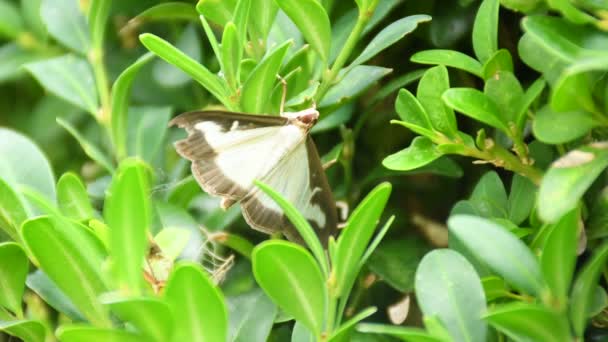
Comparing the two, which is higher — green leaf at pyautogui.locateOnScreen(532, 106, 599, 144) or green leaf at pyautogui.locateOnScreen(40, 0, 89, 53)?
green leaf at pyautogui.locateOnScreen(40, 0, 89, 53)

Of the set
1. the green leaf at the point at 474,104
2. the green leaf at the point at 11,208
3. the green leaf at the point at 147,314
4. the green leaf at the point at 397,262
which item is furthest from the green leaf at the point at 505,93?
the green leaf at the point at 11,208

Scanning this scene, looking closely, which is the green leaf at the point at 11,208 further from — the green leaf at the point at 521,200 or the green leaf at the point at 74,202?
the green leaf at the point at 521,200

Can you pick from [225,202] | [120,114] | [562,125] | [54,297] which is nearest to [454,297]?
[562,125]

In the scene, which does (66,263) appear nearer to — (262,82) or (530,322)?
(262,82)

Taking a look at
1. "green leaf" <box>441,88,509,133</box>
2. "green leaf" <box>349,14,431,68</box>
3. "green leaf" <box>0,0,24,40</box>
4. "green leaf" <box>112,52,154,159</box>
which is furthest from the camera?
"green leaf" <box>0,0,24,40</box>

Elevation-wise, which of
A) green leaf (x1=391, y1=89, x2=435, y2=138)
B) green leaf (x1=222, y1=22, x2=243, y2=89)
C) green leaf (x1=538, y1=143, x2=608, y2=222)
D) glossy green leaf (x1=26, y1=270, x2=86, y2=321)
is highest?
green leaf (x1=222, y1=22, x2=243, y2=89)

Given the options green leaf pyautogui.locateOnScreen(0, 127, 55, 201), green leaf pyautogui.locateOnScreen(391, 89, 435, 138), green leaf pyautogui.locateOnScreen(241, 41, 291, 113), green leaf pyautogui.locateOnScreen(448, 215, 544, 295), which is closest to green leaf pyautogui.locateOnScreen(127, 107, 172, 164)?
green leaf pyautogui.locateOnScreen(0, 127, 55, 201)

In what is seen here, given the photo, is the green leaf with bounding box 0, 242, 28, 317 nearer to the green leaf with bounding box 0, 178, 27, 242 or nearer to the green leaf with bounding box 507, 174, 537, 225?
the green leaf with bounding box 0, 178, 27, 242

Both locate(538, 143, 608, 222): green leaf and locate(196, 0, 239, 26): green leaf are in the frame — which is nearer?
locate(538, 143, 608, 222): green leaf
